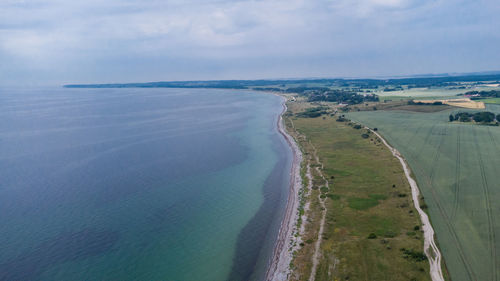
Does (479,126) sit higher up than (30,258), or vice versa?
(479,126)

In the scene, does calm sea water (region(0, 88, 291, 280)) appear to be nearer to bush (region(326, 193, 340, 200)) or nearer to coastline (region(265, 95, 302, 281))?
coastline (region(265, 95, 302, 281))

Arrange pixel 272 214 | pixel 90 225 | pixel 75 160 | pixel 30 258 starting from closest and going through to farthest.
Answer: pixel 30 258, pixel 90 225, pixel 272 214, pixel 75 160

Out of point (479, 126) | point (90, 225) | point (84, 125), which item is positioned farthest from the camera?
point (84, 125)

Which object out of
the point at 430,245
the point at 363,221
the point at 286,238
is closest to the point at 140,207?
the point at 286,238

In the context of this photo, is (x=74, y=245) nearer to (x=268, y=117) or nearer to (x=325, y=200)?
(x=325, y=200)

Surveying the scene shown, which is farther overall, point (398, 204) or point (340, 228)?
point (398, 204)

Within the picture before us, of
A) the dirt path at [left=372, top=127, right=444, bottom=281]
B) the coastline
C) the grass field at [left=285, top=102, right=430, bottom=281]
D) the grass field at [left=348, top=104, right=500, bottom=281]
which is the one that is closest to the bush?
the grass field at [left=285, top=102, right=430, bottom=281]

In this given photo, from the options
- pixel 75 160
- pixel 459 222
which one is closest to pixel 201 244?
pixel 459 222
